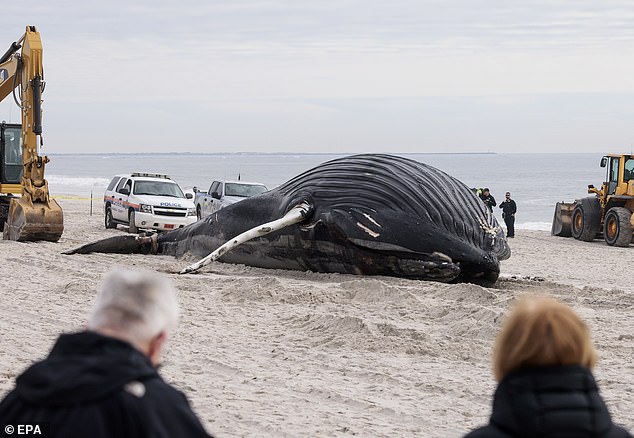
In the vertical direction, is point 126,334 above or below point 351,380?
above

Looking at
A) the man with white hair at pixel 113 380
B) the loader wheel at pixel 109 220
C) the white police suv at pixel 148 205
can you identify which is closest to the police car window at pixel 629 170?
the white police suv at pixel 148 205

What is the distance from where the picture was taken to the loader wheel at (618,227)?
2616cm

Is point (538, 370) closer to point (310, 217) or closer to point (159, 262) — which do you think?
point (310, 217)

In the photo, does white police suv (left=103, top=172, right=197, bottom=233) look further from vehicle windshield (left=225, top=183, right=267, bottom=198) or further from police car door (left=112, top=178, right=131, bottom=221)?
vehicle windshield (left=225, top=183, right=267, bottom=198)

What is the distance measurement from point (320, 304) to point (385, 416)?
15.8 feet

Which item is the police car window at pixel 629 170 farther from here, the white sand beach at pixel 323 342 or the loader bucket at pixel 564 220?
the white sand beach at pixel 323 342

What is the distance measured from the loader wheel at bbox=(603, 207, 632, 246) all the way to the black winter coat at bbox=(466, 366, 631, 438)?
2451 centimetres

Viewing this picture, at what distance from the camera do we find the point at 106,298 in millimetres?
2912

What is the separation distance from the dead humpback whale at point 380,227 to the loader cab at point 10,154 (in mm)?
10396

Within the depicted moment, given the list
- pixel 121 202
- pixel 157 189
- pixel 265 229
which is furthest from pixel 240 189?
pixel 265 229

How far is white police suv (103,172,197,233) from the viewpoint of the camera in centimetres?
2434

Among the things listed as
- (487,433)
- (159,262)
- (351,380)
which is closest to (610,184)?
(159,262)

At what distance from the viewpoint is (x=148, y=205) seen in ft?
80.0

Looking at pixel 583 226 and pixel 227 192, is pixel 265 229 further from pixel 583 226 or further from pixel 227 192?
pixel 583 226
